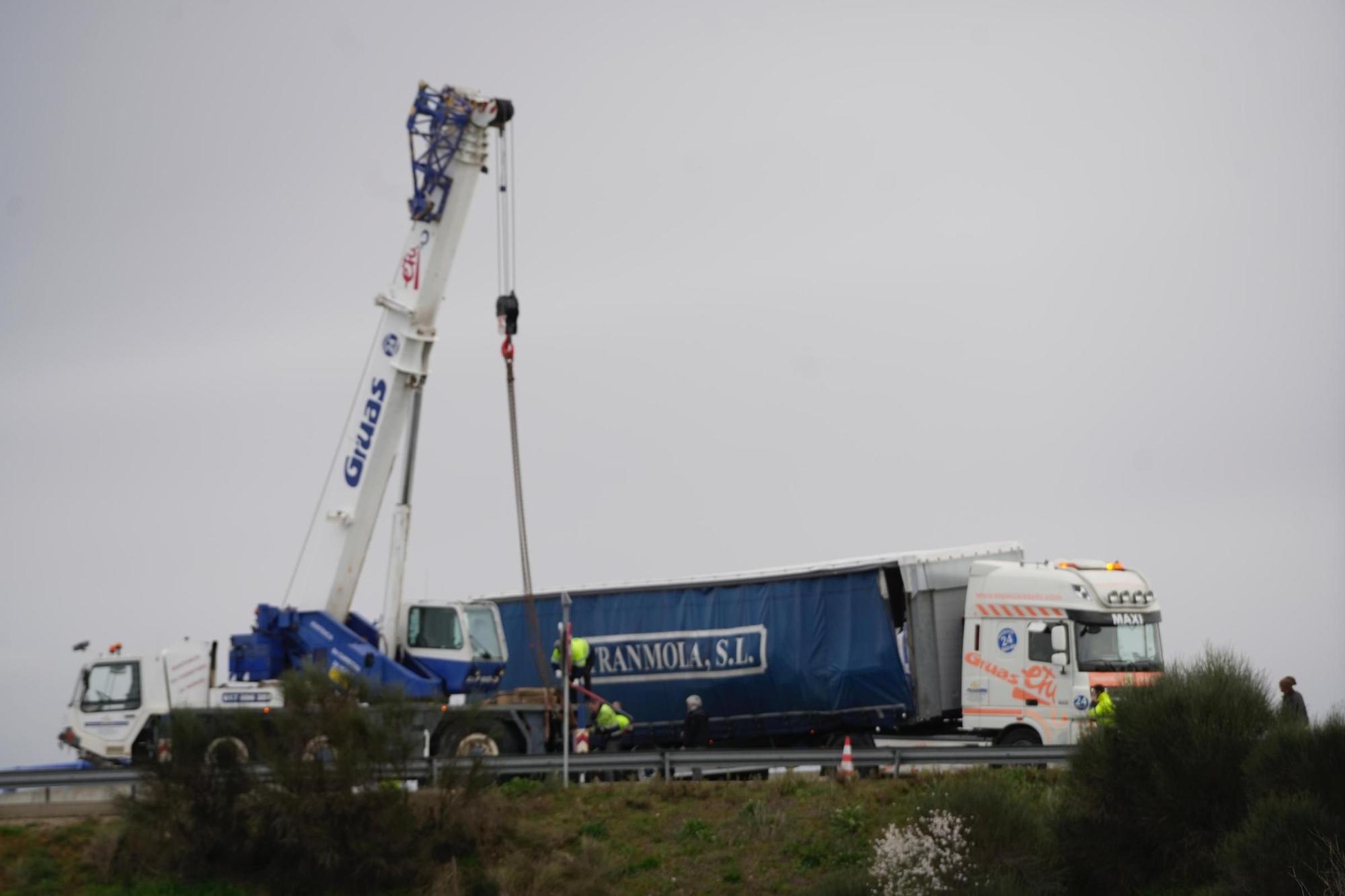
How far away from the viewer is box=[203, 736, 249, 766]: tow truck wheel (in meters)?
20.3

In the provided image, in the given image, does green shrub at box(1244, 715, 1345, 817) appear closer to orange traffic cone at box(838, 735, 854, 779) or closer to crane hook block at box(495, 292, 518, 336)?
orange traffic cone at box(838, 735, 854, 779)

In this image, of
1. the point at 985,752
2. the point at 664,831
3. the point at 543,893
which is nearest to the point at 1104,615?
the point at 985,752

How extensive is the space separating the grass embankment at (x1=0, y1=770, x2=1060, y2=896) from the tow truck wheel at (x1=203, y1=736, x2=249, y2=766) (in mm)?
1284

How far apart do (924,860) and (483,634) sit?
34.1 feet

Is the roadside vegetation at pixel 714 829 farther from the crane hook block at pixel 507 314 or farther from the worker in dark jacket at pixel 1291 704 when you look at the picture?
the crane hook block at pixel 507 314

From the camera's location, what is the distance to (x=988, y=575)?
1051 inches

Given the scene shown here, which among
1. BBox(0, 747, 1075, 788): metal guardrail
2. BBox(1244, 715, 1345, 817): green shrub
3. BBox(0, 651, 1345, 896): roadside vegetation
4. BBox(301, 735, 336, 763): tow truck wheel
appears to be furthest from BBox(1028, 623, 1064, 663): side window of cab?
BBox(301, 735, 336, 763): tow truck wheel

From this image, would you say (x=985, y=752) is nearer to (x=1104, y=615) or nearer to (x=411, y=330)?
(x=1104, y=615)

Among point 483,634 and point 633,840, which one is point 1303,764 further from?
point 483,634

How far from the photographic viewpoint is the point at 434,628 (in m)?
26.7

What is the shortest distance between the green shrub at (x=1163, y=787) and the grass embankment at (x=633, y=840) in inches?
46.3

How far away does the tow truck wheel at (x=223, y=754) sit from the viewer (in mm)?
20297

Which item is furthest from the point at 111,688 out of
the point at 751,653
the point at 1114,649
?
the point at 1114,649

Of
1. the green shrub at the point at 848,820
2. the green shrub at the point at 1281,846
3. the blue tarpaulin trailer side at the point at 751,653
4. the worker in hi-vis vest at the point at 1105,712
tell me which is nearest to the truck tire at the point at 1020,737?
the blue tarpaulin trailer side at the point at 751,653
